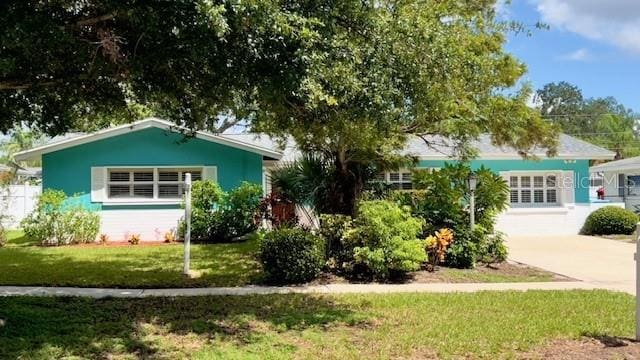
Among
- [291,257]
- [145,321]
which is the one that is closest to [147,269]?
[291,257]

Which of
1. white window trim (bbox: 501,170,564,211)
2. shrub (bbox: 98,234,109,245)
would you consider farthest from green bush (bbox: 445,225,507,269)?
shrub (bbox: 98,234,109,245)

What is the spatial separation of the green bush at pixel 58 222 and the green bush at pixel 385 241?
31.7 feet

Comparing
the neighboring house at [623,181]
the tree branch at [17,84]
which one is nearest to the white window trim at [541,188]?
the neighboring house at [623,181]

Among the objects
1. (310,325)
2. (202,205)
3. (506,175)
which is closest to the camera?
(310,325)

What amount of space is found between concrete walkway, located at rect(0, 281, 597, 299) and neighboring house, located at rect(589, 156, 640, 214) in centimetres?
1793

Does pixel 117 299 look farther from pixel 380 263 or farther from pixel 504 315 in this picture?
pixel 504 315

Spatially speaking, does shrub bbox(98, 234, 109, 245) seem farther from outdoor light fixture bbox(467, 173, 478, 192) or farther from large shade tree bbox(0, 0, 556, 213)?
outdoor light fixture bbox(467, 173, 478, 192)

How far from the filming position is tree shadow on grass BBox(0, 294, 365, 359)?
6473 millimetres

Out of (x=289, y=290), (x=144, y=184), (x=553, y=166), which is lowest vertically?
(x=289, y=290)

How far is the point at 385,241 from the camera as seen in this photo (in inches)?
422

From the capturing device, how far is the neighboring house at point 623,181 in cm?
2799

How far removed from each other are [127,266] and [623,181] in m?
29.2

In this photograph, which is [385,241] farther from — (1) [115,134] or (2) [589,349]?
(1) [115,134]

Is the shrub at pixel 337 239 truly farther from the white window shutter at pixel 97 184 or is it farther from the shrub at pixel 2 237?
the shrub at pixel 2 237
